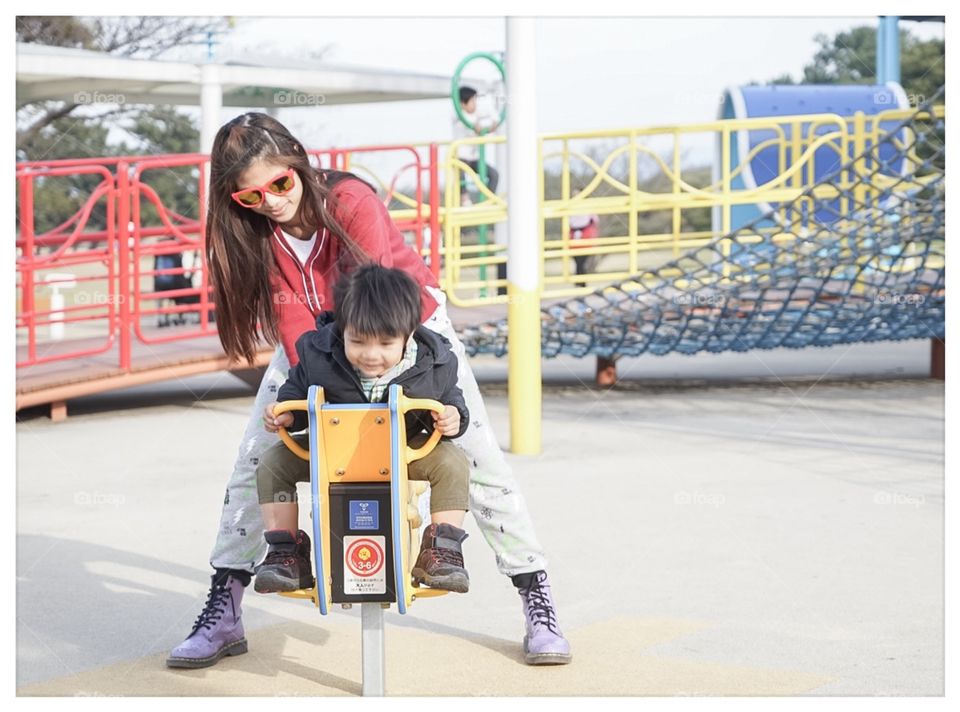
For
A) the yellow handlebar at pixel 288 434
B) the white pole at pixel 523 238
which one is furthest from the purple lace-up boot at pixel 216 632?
the white pole at pixel 523 238

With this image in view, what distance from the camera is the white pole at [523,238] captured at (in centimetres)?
638

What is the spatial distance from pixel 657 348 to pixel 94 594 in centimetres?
519

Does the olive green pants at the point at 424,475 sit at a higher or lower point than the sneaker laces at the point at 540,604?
higher

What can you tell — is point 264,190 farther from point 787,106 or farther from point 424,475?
point 787,106

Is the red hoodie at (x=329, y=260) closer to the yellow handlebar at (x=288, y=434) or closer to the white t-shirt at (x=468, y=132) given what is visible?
the yellow handlebar at (x=288, y=434)

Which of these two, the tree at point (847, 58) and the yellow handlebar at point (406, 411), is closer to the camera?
the yellow handlebar at point (406, 411)

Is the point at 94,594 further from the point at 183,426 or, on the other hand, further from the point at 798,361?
the point at 798,361

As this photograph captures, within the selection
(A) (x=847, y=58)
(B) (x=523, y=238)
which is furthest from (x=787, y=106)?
(A) (x=847, y=58)

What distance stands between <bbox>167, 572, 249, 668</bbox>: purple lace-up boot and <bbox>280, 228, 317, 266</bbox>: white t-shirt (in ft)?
2.81

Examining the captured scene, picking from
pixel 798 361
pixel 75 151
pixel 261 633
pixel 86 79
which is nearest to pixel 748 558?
pixel 261 633

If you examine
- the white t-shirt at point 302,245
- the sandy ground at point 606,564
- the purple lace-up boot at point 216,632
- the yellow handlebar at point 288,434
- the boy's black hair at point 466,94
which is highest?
the boy's black hair at point 466,94

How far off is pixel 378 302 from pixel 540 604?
1086 millimetres

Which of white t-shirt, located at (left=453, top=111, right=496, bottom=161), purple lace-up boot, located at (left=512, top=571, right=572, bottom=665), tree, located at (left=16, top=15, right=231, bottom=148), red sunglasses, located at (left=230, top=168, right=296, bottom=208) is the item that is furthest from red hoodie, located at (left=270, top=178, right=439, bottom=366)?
tree, located at (left=16, top=15, right=231, bottom=148)

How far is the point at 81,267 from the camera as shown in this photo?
27891 mm
